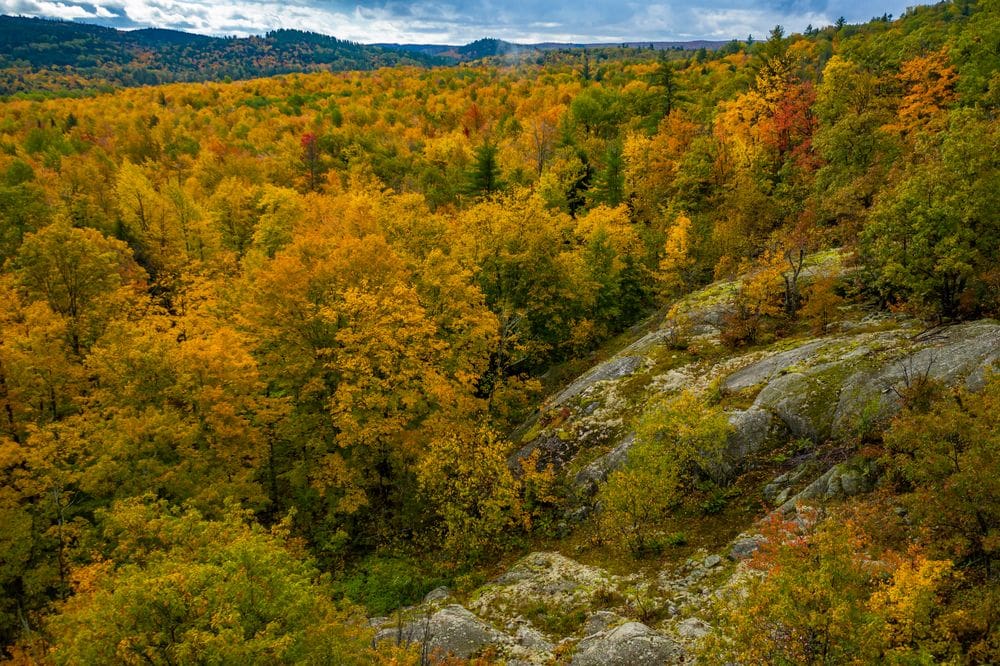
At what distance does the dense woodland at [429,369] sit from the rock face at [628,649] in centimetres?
363

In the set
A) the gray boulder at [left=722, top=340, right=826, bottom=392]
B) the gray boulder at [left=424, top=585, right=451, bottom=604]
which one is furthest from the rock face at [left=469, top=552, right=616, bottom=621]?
the gray boulder at [left=722, top=340, right=826, bottom=392]

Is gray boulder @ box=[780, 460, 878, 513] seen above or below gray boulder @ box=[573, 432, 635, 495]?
above

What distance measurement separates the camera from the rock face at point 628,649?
15.0 metres

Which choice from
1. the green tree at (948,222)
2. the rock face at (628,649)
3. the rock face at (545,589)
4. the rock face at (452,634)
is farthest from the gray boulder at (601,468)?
the green tree at (948,222)

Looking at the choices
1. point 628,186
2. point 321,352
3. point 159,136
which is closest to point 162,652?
point 321,352

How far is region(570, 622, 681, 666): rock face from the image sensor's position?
1505 cm

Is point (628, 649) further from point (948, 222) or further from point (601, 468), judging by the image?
point (948, 222)

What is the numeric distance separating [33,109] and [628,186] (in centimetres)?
12594

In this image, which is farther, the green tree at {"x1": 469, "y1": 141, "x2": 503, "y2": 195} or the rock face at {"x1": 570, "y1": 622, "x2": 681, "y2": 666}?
the green tree at {"x1": 469, "y1": 141, "x2": 503, "y2": 195}

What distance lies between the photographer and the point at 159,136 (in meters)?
91.9

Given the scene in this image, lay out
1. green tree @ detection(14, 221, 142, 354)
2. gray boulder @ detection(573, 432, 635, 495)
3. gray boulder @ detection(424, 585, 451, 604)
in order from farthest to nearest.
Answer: green tree @ detection(14, 221, 142, 354) < gray boulder @ detection(573, 432, 635, 495) < gray boulder @ detection(424, 585, 451, 604)

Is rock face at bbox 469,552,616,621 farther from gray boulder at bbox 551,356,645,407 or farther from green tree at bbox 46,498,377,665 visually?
gray boulder at bbox 551,356,645,407

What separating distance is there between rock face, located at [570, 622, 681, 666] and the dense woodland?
3.63m

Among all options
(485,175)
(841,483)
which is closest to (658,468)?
(841,483)
